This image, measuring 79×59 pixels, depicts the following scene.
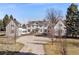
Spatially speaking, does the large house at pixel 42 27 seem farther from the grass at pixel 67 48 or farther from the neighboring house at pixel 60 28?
the grass at pixel 67 48

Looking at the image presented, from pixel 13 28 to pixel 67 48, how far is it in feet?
1.69

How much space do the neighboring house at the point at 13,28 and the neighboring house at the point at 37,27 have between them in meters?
0.09

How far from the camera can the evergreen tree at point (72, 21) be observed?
2.35 metres

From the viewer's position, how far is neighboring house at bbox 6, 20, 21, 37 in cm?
236

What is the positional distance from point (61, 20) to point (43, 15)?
17 cm

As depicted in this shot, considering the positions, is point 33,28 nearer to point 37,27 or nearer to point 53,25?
point 37,27

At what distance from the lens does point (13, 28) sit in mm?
2375

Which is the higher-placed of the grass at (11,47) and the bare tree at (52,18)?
the bare tree at (52,18)

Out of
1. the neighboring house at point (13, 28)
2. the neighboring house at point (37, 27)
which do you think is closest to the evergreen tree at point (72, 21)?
the neighboring house at point (37, 27)

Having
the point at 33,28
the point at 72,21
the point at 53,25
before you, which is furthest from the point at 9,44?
the point at 72,21

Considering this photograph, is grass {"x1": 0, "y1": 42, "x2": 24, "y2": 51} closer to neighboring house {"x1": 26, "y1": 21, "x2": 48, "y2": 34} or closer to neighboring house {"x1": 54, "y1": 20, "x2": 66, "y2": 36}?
neighboring house {"x1": 26, "y1": 21, "x2": 48, "y2": 34}
